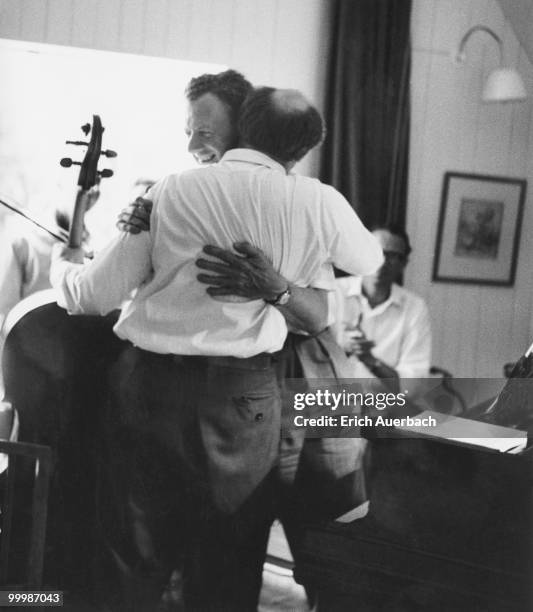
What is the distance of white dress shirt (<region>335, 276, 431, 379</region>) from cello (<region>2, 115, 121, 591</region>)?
1.61 ft

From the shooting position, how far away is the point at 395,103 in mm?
1908

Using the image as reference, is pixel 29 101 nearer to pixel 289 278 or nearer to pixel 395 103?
pixel 289 278

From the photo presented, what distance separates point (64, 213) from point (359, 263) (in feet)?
2.03

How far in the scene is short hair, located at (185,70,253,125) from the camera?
5.81 ft

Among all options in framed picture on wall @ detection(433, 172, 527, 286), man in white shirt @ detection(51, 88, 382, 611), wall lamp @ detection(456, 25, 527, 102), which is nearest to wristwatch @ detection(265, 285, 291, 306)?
man in white shirt @ detection(51, 88, 382, 611)

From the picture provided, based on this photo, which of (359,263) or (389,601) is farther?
(389,601)

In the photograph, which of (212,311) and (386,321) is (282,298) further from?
(386,321)

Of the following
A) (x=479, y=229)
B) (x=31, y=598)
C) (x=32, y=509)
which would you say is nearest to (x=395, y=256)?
(x=479, y=229)

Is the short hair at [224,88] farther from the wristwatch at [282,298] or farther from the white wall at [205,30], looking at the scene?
the wristwatch at [282,298]

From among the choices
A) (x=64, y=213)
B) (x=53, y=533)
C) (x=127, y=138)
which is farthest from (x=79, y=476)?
(x=127, y=138)

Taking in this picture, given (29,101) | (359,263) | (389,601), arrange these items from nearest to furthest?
(29,101) < (359,263) < (389,601)

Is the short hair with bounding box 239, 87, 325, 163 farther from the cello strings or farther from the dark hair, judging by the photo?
the cello strings

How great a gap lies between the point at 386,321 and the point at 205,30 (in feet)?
2.38

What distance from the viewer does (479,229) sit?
1.97 metres
